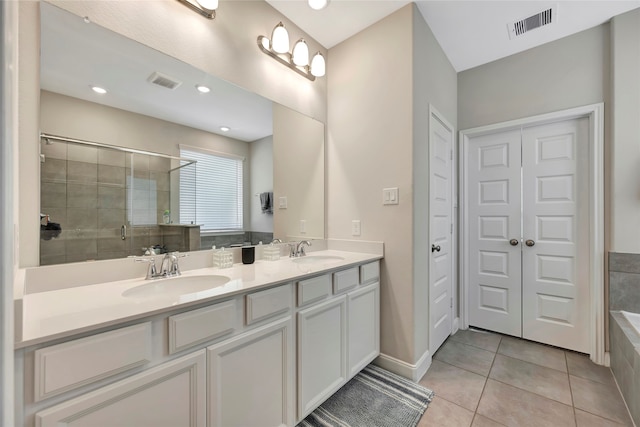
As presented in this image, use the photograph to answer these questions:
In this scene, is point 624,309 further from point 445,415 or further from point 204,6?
point 204,6

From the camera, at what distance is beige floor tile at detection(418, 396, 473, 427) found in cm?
152

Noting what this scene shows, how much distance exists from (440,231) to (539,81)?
1595mm

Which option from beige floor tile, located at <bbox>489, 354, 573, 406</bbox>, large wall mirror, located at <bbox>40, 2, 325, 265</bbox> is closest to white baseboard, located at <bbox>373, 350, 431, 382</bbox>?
beige floor tile, located at <bbox>489, 354, 573, 406</bbox>

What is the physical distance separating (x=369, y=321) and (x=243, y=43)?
2.05m

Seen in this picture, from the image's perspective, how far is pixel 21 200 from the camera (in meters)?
1.03

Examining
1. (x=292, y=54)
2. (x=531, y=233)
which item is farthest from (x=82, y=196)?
(x=531, y=233)

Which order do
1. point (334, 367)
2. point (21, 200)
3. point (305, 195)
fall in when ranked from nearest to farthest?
point (21, 200) → point (334, 367) → point (305, 195)

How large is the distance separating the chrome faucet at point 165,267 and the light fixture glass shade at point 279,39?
4.92ft

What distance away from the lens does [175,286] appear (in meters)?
1.33

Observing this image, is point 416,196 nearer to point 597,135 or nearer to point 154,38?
point 597,135

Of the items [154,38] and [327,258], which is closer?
[154,38]

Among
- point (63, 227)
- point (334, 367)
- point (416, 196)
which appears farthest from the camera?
point (416, 196)

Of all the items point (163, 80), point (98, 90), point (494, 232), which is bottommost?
point (494, 232)

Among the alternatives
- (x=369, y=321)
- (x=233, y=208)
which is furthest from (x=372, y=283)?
(x=233, y=208)
